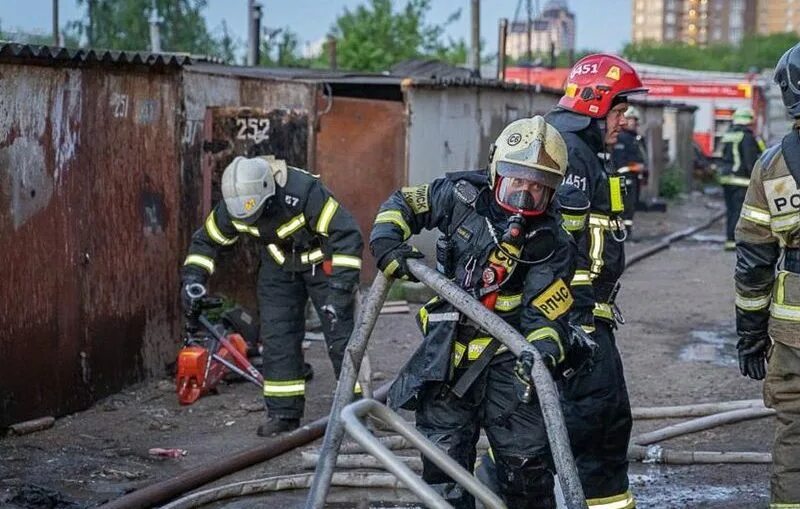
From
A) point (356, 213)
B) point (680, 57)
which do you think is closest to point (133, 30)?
point (356, 213)

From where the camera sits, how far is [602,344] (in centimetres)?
572

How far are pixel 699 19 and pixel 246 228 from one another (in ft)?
327

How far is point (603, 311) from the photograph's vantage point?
5855mm

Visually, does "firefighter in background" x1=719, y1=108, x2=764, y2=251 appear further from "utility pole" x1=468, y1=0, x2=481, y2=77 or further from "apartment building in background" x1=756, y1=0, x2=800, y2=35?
"apartment building in background" x1=756, y1=0, x2=800, y2=35

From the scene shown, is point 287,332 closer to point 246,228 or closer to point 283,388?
point 283,388

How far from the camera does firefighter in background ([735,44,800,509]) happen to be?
16.2ft

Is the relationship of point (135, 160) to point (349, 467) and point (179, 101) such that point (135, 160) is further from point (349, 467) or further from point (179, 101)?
point (349, 467)

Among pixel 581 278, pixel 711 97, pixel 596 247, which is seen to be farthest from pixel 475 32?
pixel 581 278

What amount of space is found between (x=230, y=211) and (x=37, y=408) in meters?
1.66

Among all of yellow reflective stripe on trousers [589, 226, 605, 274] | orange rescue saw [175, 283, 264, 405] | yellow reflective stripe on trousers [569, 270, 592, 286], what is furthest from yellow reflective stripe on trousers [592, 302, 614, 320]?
orange rescue saw [175, 283, 264, 405]

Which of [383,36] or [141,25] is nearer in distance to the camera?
[141,25]

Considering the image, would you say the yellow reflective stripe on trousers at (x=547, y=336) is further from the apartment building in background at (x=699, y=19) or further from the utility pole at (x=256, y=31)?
the apartment building in background at (x=699, y=19)

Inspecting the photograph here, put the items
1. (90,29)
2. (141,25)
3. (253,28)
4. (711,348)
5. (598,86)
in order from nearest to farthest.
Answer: (598,86) → (711,348) → (253,28) → (90,29) → (141,25)

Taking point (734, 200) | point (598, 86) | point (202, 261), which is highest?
point (598, 86)
